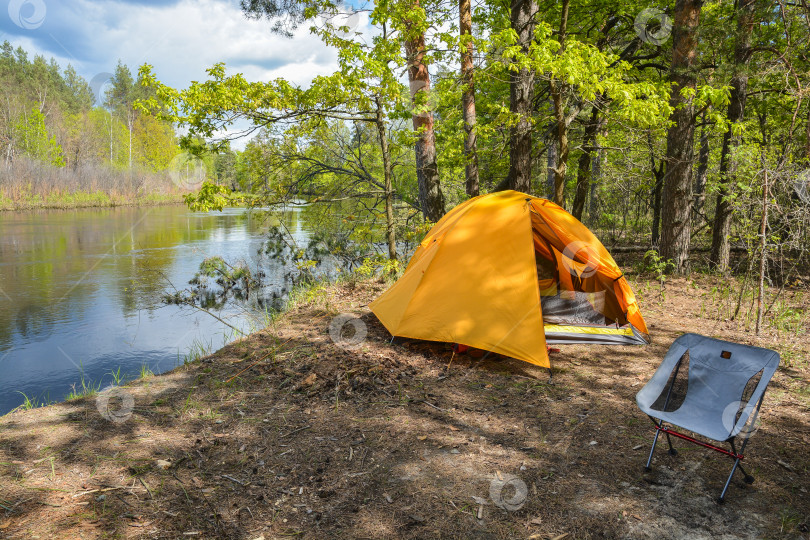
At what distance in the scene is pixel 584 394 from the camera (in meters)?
3.91

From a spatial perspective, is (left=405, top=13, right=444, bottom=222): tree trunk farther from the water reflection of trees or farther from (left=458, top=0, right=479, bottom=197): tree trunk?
the water reflection of trees

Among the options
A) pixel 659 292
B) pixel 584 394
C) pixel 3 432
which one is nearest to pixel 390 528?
pixel 584 394

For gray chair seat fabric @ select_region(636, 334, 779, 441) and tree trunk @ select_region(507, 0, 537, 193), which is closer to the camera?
gray chair seat fabric @ select_region(636, 334, 779, 441)

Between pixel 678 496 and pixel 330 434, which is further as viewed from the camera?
pixel 330 434

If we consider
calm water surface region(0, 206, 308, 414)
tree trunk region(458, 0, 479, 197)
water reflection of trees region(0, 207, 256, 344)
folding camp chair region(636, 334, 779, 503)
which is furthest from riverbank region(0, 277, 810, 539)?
water reflection of trees region(0, 207, 256, 344)

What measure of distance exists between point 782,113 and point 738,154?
4.97m

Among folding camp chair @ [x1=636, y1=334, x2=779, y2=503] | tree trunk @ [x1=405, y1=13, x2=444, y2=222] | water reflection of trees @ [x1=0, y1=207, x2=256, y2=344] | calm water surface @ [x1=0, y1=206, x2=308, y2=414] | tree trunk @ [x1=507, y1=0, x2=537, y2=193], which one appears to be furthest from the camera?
water reflection of trees @ [x1=0, y1=207, x2=256, y2=344]

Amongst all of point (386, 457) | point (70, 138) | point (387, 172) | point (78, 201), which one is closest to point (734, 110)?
point (387, 172)

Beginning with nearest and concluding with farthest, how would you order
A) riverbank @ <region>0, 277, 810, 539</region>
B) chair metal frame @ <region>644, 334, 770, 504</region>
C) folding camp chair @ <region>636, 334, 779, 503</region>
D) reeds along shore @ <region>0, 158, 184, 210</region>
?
riverbank @ <region>0, 277, 810, 539</region> → chair metal frame @ <region>644, 334, 770, 504</region> → folding camp chair @ <region>636, 334, 779, 503</region> → reeds along shore @ <region>0, 158, 184, 210</region>

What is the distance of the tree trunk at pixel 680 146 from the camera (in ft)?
23.9

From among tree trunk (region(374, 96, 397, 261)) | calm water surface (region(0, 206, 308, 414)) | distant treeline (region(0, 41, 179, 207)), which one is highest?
distant treeline (region(0, 41, 179, 207))

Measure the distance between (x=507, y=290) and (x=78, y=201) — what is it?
29824mm

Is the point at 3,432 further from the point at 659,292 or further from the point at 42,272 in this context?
the point at 42,272

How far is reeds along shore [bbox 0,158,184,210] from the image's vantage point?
957 inches
